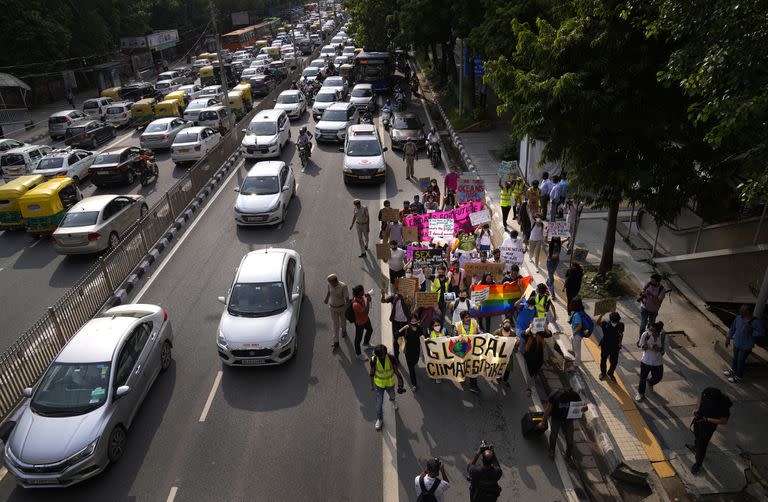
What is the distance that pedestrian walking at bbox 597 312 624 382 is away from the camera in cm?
949

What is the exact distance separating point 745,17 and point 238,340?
9500mm

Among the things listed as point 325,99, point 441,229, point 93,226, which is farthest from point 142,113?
point 441,229

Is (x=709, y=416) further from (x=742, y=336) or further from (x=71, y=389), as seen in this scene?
(x=71, y=389)

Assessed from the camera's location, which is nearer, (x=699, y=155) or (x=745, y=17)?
(x=745, y=17)

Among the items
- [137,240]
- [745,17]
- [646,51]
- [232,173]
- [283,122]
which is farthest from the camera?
[283,122]

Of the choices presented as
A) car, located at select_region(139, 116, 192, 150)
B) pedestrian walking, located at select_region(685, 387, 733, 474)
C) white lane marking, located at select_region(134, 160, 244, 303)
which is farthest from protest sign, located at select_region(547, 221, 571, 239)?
car, located at select_region(139, 116, 192, 150)

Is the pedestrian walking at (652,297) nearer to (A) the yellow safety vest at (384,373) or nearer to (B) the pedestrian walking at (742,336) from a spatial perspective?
(B) the pedestrian walking at (742,336)

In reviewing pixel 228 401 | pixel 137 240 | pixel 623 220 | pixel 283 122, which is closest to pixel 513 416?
pixel 228 401

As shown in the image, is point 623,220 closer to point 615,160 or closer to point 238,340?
point 615,160

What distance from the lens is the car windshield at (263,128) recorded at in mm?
25562

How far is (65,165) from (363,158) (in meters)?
12.4

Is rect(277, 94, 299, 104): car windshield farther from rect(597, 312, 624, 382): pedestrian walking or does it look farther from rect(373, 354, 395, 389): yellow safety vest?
rect(597, 312, 624, 382): pedestrian walking

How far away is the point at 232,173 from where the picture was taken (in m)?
24.2

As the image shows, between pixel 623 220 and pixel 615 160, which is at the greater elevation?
pixel 615 160
